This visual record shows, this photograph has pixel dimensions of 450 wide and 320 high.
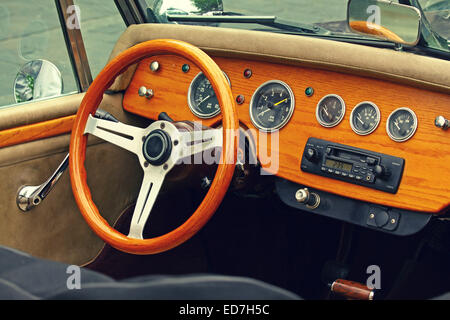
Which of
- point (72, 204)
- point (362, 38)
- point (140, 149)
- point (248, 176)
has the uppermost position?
point (362, 38)

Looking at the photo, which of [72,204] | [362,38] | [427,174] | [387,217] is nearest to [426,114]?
[427,174]

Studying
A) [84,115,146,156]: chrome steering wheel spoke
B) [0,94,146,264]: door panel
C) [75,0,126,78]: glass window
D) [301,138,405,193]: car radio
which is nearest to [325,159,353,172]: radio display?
[301,138,405,193]: car radio

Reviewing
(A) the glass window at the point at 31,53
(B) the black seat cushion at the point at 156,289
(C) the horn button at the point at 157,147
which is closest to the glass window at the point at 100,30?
(A) the glass window at the point at 31,53

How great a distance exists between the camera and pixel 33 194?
2086 millimetres

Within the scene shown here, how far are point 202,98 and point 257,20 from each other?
0.38 metres

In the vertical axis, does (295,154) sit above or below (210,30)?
below

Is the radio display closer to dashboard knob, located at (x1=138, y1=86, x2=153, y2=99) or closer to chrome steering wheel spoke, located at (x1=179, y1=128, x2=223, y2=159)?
chrome steering wheel spoke, located at (x1=179, y1=128, x2=223, y2=159)

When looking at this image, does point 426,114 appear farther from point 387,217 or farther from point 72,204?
point 72,204

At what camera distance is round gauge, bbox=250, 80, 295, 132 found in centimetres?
210

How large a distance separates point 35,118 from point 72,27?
0.44 meters

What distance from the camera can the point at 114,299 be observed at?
75 cm

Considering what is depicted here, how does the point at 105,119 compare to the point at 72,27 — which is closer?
the point at 105,119
